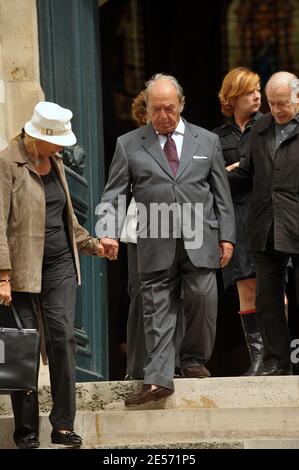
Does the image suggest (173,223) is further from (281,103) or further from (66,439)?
(66,439)

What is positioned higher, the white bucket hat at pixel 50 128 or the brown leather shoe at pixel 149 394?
the white bucket hat at pixel 50 128

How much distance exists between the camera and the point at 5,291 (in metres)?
9.30

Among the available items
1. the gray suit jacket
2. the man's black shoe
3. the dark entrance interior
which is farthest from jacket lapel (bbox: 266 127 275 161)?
the dark entrance interior

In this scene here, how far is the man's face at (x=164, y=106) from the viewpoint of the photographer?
33.6 feet

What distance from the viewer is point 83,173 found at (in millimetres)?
12211

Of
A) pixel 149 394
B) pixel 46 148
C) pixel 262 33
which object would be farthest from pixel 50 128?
pixel 262 33

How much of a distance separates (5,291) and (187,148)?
5.15 feet

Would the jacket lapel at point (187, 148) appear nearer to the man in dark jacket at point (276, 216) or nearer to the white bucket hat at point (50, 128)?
the man in dark jacket at point (276, 216)

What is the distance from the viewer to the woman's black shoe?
9.37 metres

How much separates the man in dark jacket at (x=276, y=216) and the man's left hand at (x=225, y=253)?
0.18m

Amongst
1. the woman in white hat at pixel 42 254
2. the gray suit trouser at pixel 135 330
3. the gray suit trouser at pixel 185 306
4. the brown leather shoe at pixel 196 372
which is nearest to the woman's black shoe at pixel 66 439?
the woman in white hat at pixel 42 254

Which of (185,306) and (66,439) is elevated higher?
(185,306)

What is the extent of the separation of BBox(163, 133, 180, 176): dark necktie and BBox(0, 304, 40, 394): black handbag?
1481 mm
